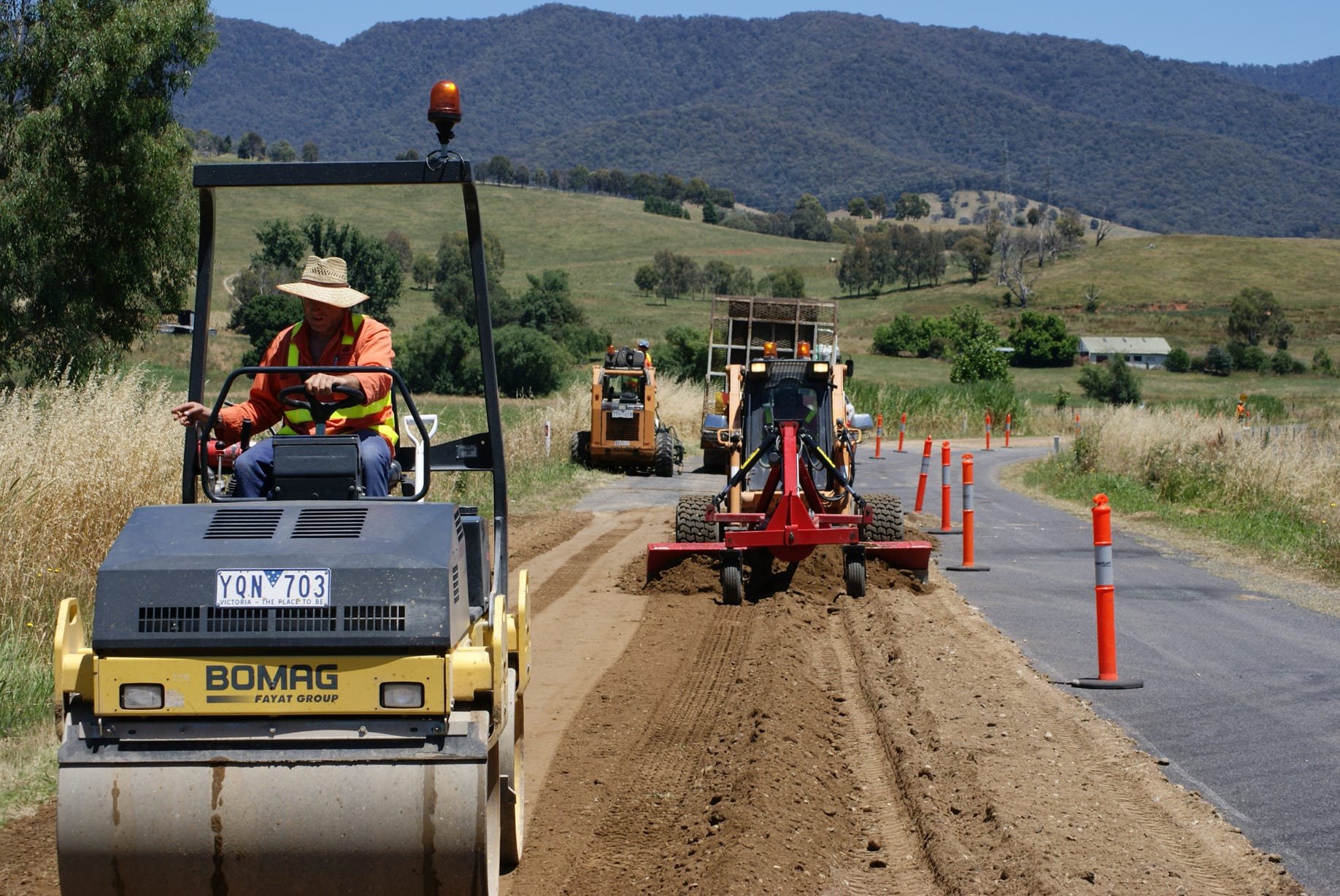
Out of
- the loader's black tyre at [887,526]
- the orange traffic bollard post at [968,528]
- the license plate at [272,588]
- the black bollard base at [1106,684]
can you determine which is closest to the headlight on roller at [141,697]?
the license plate at [272,588]

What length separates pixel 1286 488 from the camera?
17969 mm

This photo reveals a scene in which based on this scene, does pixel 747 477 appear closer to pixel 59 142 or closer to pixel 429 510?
pixel 429 510

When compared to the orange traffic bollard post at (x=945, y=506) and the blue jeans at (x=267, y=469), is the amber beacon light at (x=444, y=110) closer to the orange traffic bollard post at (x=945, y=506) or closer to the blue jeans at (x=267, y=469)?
the blue jeans at (x=267, y=469)

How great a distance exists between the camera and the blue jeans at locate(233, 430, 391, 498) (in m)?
4.91

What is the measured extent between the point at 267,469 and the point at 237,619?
4.10ft

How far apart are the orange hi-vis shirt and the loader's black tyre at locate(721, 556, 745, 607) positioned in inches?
241

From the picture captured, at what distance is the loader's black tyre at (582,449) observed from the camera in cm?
2762

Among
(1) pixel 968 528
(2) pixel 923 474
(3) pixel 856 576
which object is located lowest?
(3) pixel 856 576

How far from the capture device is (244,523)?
164 inches

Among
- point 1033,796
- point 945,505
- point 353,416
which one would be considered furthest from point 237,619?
point 945,505

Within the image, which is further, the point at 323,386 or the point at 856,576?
the point at 856,576

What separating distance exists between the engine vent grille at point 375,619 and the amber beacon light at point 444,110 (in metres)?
1.94

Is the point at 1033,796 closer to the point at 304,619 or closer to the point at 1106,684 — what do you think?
the point at 1106,684

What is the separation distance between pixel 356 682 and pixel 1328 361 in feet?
280
